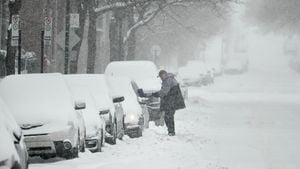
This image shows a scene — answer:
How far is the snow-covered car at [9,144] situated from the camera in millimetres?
7738

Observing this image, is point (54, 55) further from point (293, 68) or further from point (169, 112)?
point (293, 68)

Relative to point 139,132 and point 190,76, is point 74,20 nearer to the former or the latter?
point 139,132

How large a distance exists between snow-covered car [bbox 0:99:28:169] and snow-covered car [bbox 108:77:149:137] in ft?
37.1

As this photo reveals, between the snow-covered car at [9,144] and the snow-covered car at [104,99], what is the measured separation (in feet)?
27.8

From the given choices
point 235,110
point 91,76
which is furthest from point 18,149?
point 235,110

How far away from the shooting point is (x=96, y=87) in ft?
62.1

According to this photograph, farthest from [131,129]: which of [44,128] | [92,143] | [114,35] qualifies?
[114,35]

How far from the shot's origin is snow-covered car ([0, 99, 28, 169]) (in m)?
7.74

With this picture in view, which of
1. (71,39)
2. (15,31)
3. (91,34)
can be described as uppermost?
(15,31)

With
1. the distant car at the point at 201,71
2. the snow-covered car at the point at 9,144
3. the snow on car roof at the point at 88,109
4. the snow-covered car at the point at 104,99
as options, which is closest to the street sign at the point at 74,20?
the snow-covered car at the point at 104,99

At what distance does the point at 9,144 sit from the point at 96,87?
10935 mm

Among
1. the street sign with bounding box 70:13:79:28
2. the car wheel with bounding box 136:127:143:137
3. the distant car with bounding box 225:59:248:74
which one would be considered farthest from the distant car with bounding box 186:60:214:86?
the car wheel with bounding box 136:127:143:137

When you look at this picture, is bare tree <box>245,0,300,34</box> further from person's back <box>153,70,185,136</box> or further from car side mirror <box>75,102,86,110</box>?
car side mirror <box>75,102,86,110</box>

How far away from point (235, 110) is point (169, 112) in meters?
13.2
